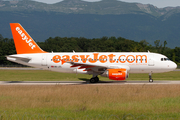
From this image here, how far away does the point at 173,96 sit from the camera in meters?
19.6

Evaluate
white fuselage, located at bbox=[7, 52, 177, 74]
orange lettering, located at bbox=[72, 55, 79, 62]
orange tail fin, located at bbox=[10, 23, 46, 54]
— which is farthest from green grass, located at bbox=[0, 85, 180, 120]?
orange tail fin, located at bbox=[10, 23, 46, 54]

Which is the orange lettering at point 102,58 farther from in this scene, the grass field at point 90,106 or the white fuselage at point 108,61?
the grass field at point 90,106

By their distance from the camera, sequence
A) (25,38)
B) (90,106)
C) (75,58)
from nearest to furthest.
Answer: (90,106) < (75,58) < (25,38)

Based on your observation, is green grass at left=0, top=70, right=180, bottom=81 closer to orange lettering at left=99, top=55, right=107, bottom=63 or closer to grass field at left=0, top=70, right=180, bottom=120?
orange lettering at left=99, top=55, right=107, bottom=63

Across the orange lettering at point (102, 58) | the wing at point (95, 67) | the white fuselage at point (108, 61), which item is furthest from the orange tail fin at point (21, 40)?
the orange lettering at point (102, 58)

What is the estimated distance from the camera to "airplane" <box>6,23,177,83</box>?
103 feet

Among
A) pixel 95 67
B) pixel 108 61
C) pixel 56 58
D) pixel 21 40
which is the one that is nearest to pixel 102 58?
pixel 108 61

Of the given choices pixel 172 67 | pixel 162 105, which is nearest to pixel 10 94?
pixel 162 105

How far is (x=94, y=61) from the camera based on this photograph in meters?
32.1

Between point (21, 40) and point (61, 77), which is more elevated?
point (21, 40)

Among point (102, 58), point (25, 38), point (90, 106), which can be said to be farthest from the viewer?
point (25, 38)

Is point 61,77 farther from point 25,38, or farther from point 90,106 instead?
point 90,106

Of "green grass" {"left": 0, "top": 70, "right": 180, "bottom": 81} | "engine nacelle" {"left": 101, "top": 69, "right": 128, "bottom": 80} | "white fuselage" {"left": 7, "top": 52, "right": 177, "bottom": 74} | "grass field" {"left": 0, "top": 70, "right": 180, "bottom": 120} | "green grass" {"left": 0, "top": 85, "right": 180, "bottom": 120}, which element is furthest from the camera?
"green grass" {"left": 0, "top": 70, "right": 180, "bottom": 81}

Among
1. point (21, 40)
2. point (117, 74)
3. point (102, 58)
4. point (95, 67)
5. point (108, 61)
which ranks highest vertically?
point (21, 40)
